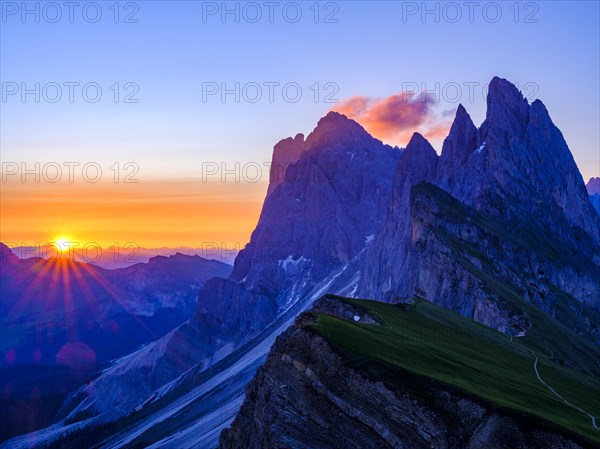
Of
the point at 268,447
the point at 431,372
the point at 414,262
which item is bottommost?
the point at 268,447

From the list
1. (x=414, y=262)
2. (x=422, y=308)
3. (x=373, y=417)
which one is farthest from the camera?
(x=414, y=262)

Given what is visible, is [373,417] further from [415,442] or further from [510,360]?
[510,360]

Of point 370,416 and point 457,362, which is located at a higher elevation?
point 457,362

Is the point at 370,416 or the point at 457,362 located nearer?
the point at 370,416

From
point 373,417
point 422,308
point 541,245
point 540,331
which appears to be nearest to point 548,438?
point 373,417

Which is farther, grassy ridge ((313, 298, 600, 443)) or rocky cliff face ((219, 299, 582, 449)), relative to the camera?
grassy ridge ((313, 298, 600, 443))
